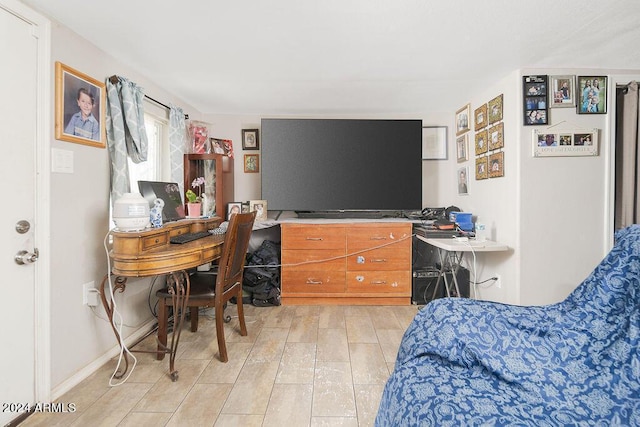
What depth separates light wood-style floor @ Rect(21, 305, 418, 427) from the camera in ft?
5.11

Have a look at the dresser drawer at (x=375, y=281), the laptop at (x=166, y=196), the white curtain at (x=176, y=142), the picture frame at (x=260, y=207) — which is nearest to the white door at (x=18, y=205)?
the laptop at (x=166, y=196)

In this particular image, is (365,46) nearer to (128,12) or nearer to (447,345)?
(128,12)

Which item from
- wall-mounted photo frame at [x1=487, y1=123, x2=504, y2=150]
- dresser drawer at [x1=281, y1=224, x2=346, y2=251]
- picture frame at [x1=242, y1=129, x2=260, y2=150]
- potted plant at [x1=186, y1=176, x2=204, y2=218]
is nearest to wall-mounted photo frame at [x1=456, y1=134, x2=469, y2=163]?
wall-mounted photo frame at [x1=487, y1=123, x2=504, y2=150]

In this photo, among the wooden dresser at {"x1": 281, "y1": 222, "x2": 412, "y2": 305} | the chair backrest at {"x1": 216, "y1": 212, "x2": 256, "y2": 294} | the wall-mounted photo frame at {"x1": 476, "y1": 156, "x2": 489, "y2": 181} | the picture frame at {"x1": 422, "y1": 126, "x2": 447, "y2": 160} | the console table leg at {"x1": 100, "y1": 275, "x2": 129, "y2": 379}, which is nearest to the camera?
the console table leg at {"x1": 100, "y1": 275, "x2": 129, "y2": 379}

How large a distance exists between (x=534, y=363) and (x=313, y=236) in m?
2.30

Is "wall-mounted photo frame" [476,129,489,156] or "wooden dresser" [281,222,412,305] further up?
"wall-mounted photo frame" [476,129,489,156]

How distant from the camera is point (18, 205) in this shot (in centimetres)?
155

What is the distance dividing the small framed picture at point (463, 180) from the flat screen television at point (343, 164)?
48 centimetres

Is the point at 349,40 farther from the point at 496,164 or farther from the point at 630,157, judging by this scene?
the point at 630,157

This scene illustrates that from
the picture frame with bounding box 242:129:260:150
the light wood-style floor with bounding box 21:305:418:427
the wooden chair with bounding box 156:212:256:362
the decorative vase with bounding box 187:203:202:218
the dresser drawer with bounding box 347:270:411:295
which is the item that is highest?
the picture frame with bounding box 242:129:260:150

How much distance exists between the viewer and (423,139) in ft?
12.1

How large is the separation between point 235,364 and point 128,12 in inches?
87.5

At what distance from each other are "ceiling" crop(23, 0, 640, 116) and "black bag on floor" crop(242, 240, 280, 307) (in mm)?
1681

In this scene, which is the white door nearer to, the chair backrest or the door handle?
the door handle
